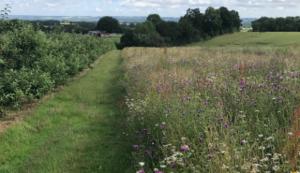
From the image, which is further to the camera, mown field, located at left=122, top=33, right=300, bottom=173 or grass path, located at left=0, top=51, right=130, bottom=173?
grass path, located at left=0, top=51, right=130, bottom=173

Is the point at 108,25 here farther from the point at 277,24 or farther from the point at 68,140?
the point at 68,140

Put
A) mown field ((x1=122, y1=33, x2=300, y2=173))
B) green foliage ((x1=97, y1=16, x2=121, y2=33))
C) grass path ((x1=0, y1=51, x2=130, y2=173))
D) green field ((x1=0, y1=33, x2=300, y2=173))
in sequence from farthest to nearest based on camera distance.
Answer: green foliage ((x1=97, y1=16, x2=121, y2=33)), grass path ((x1=0, y1=51, x2=130, y2=173)), green field ((x1=0, y1=33, x2=300, y2=173)), mown field ((x1=122, y1=33, x2=300, y2=173))

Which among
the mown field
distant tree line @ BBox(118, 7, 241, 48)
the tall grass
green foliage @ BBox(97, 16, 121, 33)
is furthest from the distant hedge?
green foliage @ BBox(97, 16, 121, 33)

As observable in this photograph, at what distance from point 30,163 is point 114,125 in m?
3.43

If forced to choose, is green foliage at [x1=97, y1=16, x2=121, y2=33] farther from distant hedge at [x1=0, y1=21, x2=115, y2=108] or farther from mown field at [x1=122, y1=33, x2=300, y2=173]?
mown field at [x1=122, y1=33, x2=300, y2=173]

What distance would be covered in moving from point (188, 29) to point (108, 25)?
123ft

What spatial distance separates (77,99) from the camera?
1661cm

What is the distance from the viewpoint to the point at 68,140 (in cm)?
1036

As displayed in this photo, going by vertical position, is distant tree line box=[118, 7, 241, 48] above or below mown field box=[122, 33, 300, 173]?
below

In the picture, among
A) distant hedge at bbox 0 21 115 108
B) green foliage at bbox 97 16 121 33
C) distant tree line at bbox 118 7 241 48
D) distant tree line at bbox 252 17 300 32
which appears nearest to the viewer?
distant hedge at bbox 0 21 115 108

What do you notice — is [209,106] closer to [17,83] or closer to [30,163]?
[30,163]

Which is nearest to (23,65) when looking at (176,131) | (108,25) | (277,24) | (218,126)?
(176,131)

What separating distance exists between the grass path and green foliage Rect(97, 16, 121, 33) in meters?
110

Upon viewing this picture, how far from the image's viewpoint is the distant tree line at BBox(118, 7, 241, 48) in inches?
3625
